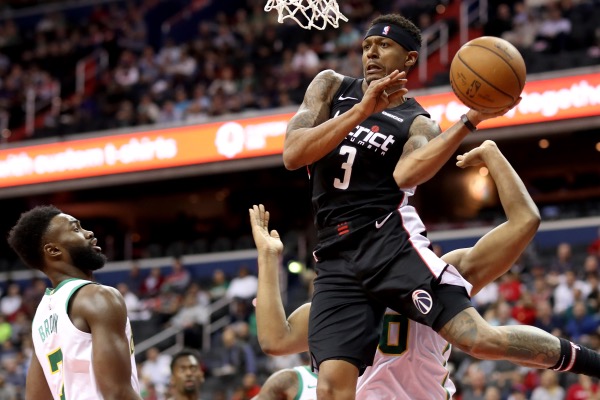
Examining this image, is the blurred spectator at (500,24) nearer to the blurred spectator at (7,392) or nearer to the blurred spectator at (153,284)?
the blurred spectator at (153,284)

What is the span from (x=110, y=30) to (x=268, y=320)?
19708 mm

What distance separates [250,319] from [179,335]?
1447 mm

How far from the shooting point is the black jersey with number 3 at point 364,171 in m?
5.17

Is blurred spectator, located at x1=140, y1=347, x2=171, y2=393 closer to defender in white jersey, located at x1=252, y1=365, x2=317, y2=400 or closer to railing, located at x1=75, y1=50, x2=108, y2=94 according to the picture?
defender in white jersey, located at x1=252, y1=365, x2=317, y2=400

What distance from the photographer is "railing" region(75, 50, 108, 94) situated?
75.4ft

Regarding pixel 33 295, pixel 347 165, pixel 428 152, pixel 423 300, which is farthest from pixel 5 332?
pixel 428 152

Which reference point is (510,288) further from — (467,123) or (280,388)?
(467,123)

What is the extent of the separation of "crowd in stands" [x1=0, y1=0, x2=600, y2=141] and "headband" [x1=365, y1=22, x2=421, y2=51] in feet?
36.3

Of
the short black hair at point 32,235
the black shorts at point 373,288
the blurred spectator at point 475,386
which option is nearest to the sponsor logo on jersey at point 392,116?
the black shorts at point 373,288

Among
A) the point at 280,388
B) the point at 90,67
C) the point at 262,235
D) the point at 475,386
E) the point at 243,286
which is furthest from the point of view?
the point at 90,67

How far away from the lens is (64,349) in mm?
4699

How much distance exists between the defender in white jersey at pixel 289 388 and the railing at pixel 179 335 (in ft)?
30.8

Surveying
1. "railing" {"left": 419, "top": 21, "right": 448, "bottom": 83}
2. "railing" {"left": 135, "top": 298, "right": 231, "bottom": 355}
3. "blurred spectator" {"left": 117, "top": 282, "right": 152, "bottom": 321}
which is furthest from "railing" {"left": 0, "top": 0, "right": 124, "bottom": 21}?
"railing" {"left": 135, "top": 298, "right": 231, "bottom": 355}

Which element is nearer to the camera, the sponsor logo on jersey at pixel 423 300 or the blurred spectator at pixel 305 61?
the sponsor logo on jersey at pixel 423 300
